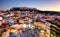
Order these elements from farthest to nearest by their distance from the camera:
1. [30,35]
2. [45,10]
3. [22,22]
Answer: [45,10], [22,22], [30,35]

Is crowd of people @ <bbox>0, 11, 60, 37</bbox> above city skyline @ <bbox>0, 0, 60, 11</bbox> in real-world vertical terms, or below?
below

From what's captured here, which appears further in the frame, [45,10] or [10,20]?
[45,10]

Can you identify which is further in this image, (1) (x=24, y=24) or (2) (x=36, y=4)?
(2) (x=36, y=4)

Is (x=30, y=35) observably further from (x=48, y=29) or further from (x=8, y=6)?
(x=8, y=6)

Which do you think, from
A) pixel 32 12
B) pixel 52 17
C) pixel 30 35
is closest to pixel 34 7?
pixel 32 12

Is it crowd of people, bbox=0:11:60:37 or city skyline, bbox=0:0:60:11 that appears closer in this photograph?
crowd of people, bbox=0:11:60:37
